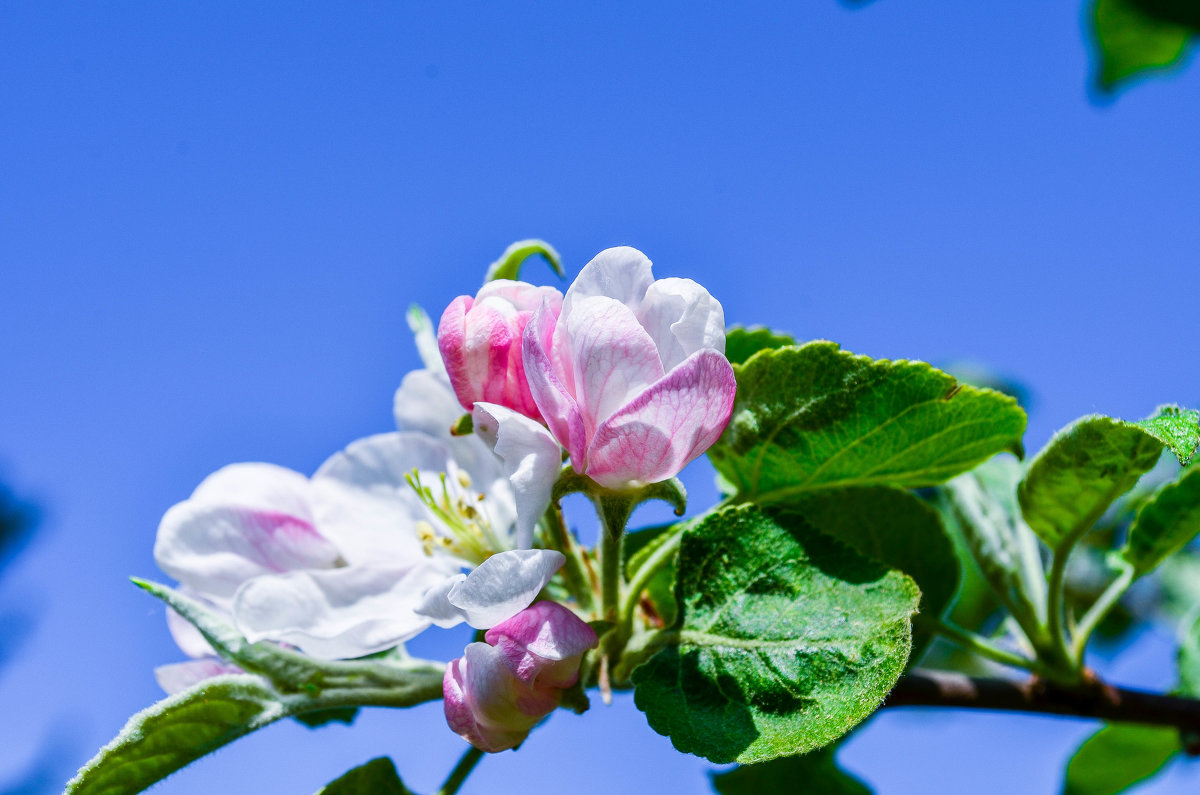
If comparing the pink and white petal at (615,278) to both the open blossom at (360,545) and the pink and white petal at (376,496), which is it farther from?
the pink and white petal at (376,496)

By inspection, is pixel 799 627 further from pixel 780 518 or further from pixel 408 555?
pixel 408 555

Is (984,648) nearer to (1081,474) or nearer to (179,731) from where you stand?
(1081,474)

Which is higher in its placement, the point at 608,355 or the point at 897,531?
the point at 608,355

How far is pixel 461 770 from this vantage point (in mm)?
1069

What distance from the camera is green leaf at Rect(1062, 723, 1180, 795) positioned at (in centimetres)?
169

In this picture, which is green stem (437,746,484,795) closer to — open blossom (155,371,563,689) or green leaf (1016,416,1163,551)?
open blossom (155,371,563,689)

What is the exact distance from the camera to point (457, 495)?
1.21 metres

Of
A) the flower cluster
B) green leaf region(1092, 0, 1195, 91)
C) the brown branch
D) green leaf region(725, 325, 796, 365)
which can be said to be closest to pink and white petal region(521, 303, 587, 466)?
the flower cluster

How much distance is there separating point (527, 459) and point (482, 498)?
366 millimetres

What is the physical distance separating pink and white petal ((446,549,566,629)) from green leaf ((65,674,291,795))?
0.91ft

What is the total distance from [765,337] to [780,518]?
0.25 metres

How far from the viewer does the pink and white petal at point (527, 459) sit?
0.84 meters

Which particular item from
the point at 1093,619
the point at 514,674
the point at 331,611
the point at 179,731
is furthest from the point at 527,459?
the point at 1093,619

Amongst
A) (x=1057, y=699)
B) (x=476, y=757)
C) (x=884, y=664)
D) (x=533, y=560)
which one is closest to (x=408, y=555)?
(x=476, y=757)
